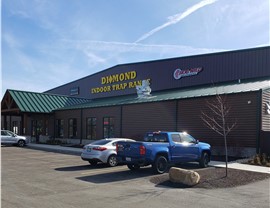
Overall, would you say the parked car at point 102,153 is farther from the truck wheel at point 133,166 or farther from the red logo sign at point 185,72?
the red logo sign at point 185,72

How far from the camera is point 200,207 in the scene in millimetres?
7891

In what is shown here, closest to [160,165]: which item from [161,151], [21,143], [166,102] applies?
[161,151]

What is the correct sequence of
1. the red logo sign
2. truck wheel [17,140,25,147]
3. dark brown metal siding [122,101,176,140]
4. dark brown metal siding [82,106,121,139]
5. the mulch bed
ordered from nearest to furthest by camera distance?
the mulch bed → dark brown metal siding [122,101,176,140] → dark brown metal siding [82,106,121,139] → the red logo sign → truck wheel [17,140,25,147]

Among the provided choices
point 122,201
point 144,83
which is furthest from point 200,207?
point 144,83

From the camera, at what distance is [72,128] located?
35438mm

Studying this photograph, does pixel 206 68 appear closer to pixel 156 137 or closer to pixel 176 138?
pixel 176 138

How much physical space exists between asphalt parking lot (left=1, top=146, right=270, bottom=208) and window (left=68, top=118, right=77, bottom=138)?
71.0 feet

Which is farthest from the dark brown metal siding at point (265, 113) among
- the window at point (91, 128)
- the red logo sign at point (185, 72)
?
the window at point (91, 128)

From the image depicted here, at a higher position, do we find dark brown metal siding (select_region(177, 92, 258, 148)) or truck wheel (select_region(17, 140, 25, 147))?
dark brown metal siding (select_region(177, 92, 258, 148))

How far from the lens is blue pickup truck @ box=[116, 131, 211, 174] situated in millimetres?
13107

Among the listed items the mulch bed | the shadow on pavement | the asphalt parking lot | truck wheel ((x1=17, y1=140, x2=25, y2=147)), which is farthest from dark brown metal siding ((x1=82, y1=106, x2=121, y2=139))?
the mulch bed

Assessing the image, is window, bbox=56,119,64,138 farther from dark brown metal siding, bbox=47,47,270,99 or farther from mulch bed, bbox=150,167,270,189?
mulch bed, bbox=150,167,270,189

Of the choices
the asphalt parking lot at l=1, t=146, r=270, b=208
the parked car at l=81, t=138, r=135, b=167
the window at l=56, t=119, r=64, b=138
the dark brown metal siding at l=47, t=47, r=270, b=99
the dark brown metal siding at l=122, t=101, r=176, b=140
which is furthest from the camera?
the window at l=56, t=119, r=64, b=138

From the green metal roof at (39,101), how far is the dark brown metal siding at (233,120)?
18952 millimetres
